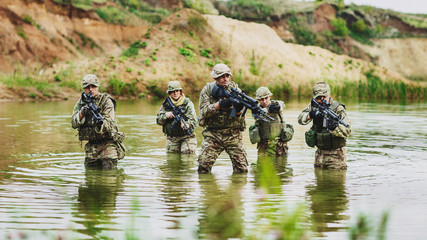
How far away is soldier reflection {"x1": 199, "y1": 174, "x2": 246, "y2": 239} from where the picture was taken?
6.33 metres

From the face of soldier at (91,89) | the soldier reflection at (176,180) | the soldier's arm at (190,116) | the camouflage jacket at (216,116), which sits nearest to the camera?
the soldier reflection at (176,180)

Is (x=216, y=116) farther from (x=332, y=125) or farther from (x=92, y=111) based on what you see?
(x=92, y=111)

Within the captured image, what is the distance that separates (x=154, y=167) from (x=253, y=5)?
61.3 metres

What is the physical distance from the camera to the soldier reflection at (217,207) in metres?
6.33

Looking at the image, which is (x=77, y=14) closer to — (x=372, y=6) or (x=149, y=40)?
(x=149, y=40)

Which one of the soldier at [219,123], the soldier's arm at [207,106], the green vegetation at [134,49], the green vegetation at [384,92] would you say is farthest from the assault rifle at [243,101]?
the green vegetation at [134,49]

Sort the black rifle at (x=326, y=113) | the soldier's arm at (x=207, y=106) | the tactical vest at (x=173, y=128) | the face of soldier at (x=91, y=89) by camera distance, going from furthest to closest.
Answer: the tactical vest at (x=173, y=128), the face of soldier at (x=91, y=89), the black rifle at (x=326, y=113), the soldier's arm at (x=207, y=106)

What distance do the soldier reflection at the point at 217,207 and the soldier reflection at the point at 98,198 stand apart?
3.41 ft

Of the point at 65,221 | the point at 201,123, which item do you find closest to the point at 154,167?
the point at 201,123

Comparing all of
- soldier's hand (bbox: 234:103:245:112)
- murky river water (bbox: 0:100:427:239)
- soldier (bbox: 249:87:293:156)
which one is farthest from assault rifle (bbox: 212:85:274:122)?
soldier (bbox: 249:87:293:156)

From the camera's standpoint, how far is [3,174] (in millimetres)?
10781

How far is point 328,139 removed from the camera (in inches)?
418

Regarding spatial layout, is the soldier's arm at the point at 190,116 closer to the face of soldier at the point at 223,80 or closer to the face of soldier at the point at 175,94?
the face of soldier at the point at 175,94

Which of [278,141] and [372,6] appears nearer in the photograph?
[278,141]
